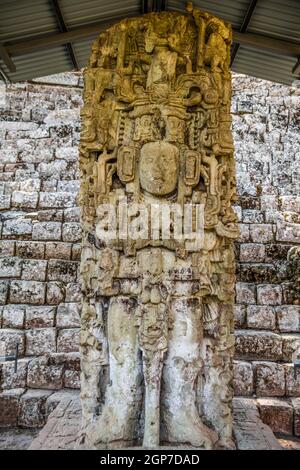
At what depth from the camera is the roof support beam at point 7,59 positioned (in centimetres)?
521

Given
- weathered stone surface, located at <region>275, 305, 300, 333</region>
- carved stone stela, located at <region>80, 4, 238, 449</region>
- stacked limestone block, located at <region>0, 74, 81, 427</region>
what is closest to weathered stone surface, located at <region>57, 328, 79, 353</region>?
stacked limestone block, located at <region>0, 74, 81, 427</region>

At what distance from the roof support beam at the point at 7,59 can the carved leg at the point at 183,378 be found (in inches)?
145

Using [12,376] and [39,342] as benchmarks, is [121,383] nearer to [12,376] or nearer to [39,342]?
[12,376]

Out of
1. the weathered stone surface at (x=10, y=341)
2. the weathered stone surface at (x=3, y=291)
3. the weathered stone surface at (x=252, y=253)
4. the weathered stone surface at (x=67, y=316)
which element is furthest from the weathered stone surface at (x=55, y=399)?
the weathered stone surface at (x=252, y=253)

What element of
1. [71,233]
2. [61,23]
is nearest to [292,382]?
[71,233]

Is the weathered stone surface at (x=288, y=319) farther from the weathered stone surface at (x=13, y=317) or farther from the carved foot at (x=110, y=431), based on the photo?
the weathered stone surface at (x=13, y=317)

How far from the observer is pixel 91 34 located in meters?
5.30

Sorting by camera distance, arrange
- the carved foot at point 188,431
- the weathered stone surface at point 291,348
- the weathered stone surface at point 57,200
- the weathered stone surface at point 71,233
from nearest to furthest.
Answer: the carved foot at point 188,431 → the weathered stone surface at point 291,348 → the weathered stone surface at point 71,233 → the weathered stone surface at point 57,200

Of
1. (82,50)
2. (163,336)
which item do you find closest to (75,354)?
(163,336)

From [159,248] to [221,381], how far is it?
53.9 inches

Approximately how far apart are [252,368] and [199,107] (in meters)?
3.35

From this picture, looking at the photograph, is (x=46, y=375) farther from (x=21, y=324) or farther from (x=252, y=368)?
(x=252, y=368)

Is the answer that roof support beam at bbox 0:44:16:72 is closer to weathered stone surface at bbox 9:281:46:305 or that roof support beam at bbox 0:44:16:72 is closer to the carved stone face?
the carved stone face

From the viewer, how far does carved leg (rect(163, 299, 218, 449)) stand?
3.76m
